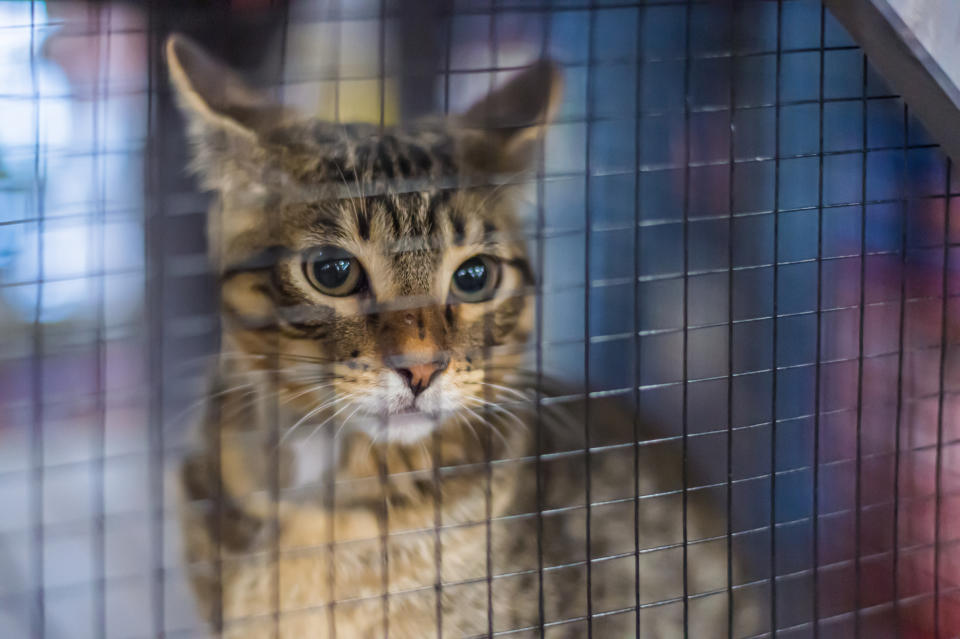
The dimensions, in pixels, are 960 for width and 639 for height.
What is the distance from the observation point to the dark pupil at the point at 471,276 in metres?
1.00

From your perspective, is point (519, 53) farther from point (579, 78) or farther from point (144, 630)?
point (144, 630)

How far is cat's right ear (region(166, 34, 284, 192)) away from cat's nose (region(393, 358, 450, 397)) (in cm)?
24

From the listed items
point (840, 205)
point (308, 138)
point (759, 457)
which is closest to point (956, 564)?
point (759, 457)

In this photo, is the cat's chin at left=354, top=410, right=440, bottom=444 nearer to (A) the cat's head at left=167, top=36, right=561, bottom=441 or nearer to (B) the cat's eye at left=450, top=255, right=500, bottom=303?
(A) the cat's head at left=167, top=36, right=561, bottom=441

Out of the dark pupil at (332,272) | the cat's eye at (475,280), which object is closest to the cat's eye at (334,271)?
the dark pupil at (332,272)

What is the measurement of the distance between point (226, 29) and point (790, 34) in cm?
67

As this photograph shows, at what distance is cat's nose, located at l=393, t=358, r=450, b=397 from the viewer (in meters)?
0.92

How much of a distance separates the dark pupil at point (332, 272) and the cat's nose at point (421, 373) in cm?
11

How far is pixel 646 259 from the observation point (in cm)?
122

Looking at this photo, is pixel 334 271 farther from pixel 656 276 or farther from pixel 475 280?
pixel 656 276

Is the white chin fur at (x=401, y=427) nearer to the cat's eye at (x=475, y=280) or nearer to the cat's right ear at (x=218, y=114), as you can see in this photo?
the cat's eye at (x=475, y=280)

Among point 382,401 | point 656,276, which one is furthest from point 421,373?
point 656,276

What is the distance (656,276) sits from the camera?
3.03 feet

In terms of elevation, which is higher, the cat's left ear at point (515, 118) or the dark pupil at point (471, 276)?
the cat's left ear at point (515, 118)
